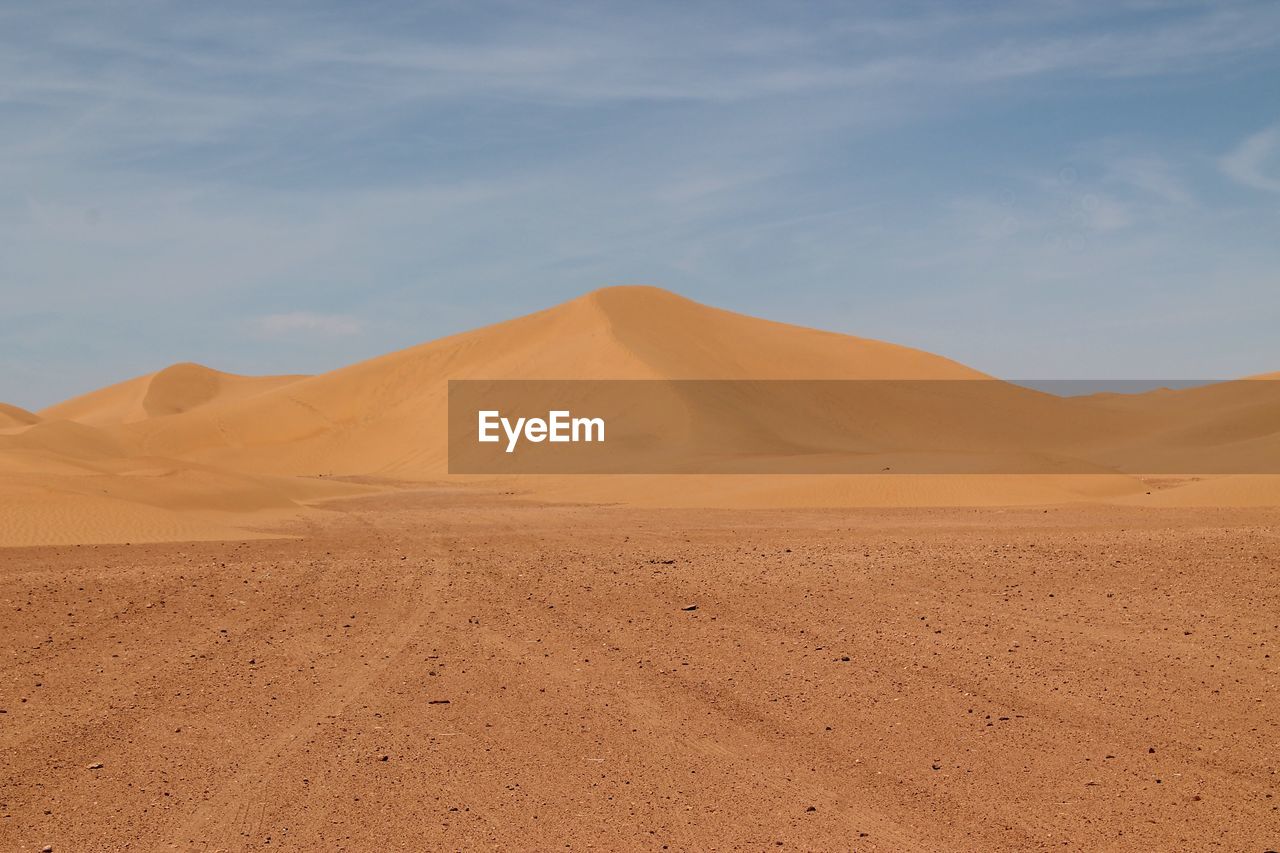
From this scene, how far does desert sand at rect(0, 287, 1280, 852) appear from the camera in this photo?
5.91 metres

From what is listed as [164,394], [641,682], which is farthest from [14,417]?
[641,682]

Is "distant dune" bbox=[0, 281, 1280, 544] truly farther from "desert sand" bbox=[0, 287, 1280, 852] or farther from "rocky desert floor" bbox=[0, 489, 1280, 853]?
"rocky desert floor" bbox=[0, 489, 1280, 853]

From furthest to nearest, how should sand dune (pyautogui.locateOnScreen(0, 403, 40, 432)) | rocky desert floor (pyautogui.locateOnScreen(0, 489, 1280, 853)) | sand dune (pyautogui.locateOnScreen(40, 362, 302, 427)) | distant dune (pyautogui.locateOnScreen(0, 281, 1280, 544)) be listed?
sand dune (pyautogui.locateOnScreen(40, 362, 302, 427))
sand dune (pyautogui.locateOnScreen(0, 403, 40, 432))
distant dune (pyautogui.locateOnScreen(0, 281, 1280, 544))
rocky desert floor (pyautogui.locateOnScreen(0, 489, 1280, 853))

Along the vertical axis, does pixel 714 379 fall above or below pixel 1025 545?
above

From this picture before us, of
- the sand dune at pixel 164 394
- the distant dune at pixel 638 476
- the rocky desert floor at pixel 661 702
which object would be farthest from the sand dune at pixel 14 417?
the rocky desert floor at pixel 661 702

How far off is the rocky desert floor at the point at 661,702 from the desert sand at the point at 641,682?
33 mm

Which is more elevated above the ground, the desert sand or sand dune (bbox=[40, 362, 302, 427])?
sand dune (bbox=[40, 362, 302, 427])

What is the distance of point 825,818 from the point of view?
582 cm

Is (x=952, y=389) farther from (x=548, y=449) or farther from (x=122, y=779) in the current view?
(x=122, y=779)

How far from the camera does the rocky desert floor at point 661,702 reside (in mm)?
5844

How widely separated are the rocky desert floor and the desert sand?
33mm

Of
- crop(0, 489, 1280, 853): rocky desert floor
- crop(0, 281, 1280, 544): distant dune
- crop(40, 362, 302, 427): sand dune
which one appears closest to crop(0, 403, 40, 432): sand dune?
crop(0, 281, 1280, 544): distant dune

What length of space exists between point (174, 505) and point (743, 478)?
53.1ft

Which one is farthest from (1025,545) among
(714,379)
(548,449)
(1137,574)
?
(714,379)
